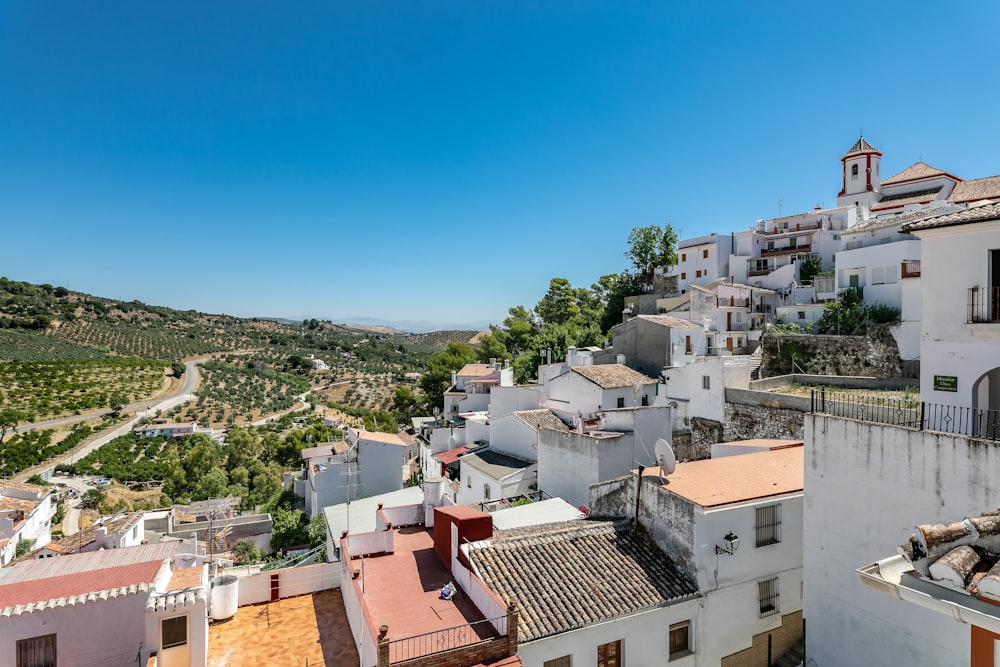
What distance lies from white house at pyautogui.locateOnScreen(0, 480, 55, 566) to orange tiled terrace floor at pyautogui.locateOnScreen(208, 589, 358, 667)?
677 inches

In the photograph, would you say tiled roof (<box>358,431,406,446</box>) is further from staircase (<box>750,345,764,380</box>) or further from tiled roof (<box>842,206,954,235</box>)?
tiled roof (<box>842,206,954,235</box>)

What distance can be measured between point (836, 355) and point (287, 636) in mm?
26869

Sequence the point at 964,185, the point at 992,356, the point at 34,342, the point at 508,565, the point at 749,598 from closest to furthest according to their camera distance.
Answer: the point at 992,356
the point at 508,565
the point at 749,598
the point at 964,185
the point at 34,342

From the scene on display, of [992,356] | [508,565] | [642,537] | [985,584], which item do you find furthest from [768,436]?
[985,584]

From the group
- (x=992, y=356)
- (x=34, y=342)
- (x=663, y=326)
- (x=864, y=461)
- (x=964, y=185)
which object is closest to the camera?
(x=992, y=356)

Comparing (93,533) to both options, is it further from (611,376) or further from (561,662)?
(611,376)

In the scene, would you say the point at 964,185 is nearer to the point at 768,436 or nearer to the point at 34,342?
the point at 768,436

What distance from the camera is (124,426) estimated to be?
5091 cm

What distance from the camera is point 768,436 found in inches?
823

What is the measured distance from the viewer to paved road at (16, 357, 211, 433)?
47.1m

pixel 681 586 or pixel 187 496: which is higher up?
pixel 681 586

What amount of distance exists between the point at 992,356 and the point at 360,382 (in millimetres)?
80966

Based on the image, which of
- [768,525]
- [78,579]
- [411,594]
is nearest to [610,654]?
[411,594]

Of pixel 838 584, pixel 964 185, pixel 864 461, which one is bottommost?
pixel 838 584
